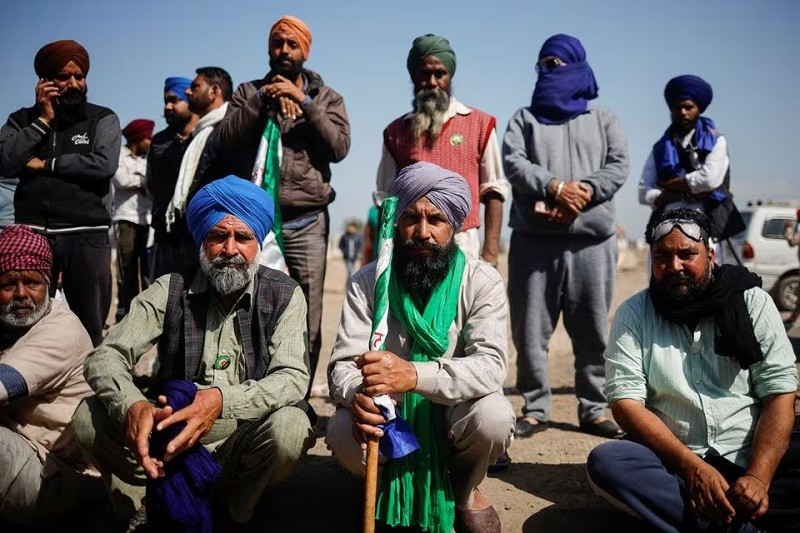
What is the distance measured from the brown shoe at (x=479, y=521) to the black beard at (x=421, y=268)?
1.05 meters

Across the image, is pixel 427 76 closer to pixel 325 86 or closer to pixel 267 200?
pixel 325 86

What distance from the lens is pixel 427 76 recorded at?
5043 millimetres

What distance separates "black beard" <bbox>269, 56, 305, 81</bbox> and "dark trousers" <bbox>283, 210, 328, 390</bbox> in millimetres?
971

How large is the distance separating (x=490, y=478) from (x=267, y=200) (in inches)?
80.5

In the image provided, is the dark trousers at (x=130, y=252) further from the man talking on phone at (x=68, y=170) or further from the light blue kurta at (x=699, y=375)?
the light blue kurta at (x=699, y=375)

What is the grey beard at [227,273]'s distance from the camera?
12.0ft

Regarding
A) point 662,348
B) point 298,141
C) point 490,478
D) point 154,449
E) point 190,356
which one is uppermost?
point 298,141

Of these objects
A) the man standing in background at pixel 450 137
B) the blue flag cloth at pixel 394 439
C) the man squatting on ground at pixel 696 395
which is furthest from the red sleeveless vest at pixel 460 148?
the blue flag cloth at pixel 394 439

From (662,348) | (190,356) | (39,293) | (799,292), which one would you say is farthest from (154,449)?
(799,292)

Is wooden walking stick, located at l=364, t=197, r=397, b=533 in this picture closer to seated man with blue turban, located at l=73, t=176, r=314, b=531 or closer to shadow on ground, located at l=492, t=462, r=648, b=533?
seated man with blue turban, located at l=73, t=176, r=314, b=531

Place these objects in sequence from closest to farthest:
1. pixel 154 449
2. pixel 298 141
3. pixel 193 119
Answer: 1. pixel 154 449
2. pixel 298 141
3. pixel 193 119

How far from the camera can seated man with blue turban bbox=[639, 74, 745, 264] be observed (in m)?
5.50

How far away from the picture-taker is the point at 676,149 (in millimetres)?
5664

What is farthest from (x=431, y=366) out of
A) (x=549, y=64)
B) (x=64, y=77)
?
(x=64, y=77)
